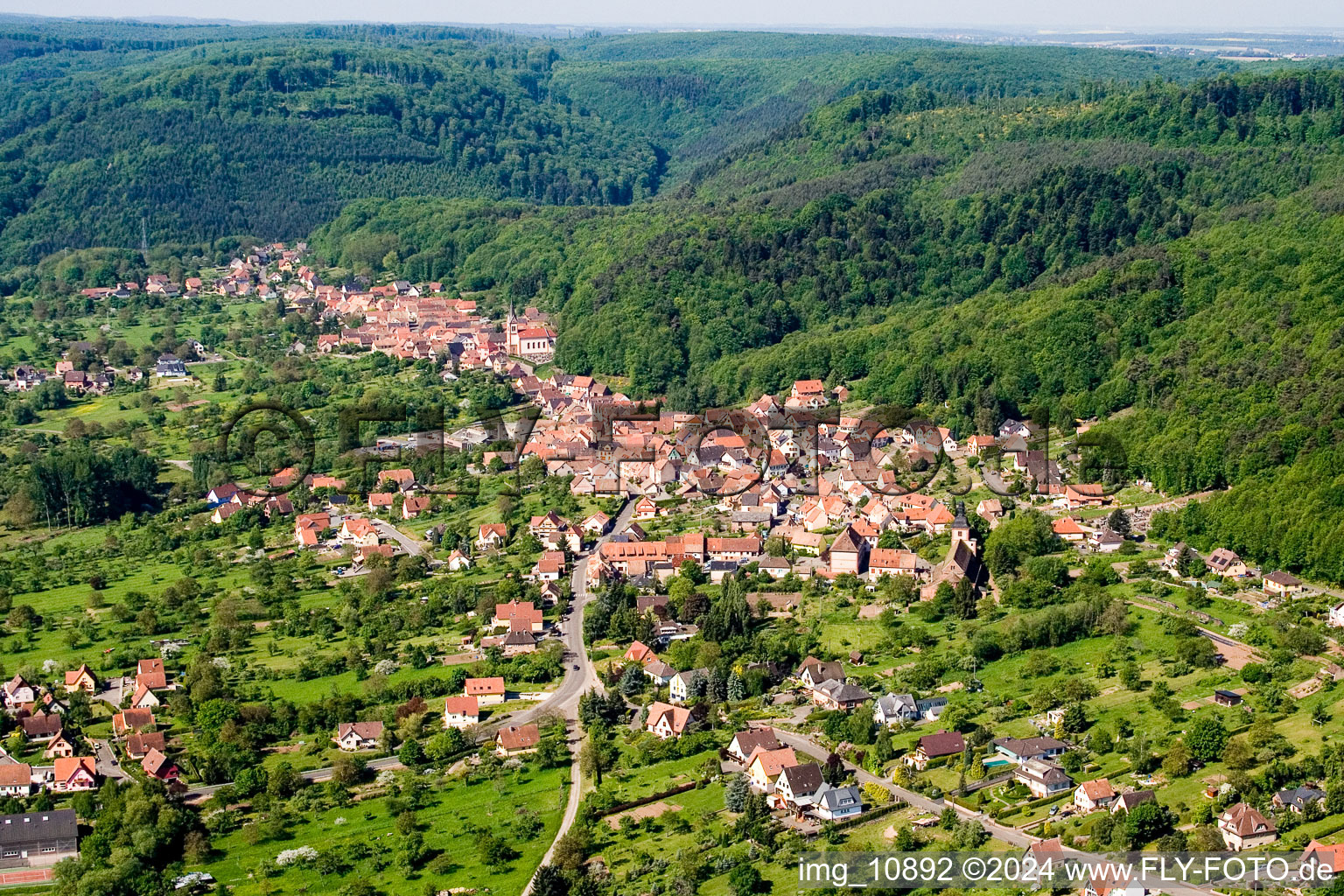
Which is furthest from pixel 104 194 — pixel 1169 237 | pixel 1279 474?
pixel 1279 474

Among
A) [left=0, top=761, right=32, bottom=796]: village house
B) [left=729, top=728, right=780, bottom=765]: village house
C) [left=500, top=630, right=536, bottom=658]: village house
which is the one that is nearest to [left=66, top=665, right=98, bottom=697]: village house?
[left=0, top=761, right=32, bottom=796]: village house

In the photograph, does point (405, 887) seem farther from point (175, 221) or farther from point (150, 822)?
point (175, 221)

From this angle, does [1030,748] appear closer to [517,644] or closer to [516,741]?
[516,741]

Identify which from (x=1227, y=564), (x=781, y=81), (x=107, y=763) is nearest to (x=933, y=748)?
(x=1227, y=564)

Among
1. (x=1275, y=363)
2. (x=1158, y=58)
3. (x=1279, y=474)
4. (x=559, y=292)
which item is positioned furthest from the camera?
(x=1158, y=58)

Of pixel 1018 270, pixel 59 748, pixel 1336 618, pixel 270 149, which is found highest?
pixel 270 149

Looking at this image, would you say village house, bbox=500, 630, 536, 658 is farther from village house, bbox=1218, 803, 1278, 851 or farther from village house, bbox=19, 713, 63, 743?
village house, bbox=1218, 803, 1278, 851

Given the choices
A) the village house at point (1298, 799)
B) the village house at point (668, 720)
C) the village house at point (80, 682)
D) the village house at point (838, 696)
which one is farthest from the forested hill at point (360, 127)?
the village house at point (1298, 799)
